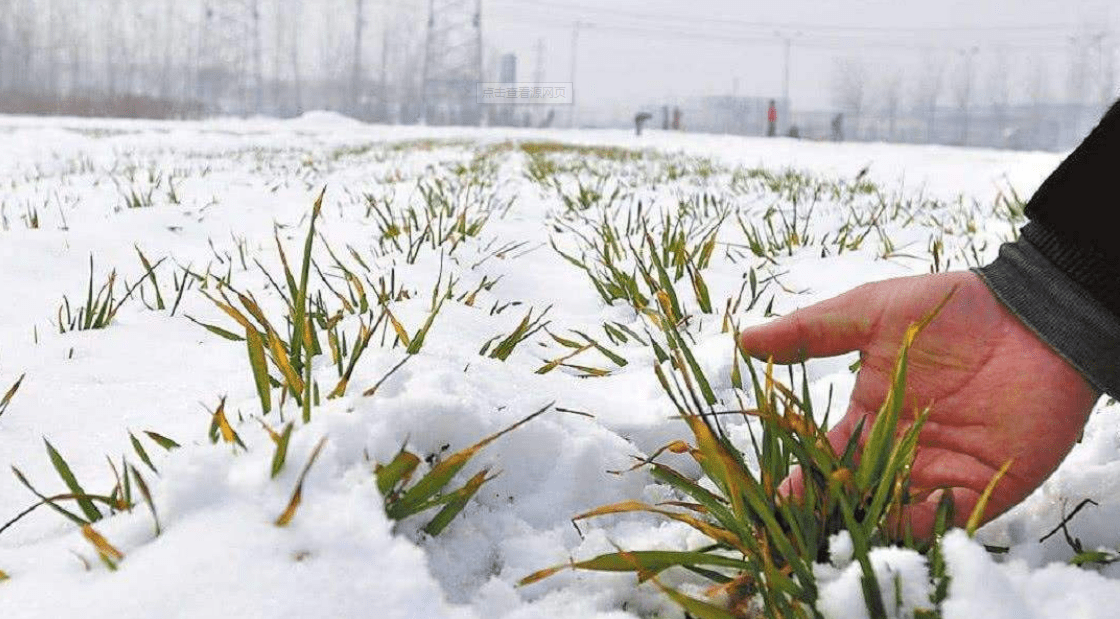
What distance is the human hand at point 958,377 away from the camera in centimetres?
109

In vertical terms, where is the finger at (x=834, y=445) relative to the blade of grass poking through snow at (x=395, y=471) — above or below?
below

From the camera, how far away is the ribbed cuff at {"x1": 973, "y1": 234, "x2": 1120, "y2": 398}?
3.68ft

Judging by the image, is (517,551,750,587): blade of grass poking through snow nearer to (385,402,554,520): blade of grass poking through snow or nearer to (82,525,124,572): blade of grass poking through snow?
(385,402,554,520): blade of grass poking through snow

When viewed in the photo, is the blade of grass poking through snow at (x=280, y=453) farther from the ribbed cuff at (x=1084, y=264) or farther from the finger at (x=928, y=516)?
the ribbed cuff at (x=1084, y=264)

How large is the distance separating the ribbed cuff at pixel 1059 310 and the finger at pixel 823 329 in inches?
7.3

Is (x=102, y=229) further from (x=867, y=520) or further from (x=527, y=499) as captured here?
(x=867, y=520)

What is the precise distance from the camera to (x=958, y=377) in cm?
126

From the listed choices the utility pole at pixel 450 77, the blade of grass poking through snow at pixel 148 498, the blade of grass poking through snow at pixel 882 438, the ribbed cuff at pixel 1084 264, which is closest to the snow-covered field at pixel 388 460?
the blade of grass poking through snow at pixel 148 498

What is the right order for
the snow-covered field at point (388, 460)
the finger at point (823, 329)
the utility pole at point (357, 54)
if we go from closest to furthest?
the snow-covered field at point (388, 460), the finger at point (823, 329), the utility pole at point (357, 54)

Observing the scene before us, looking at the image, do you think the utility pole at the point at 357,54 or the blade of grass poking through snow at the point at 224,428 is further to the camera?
the utility pole at the point at 357,54

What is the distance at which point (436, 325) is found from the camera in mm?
1812

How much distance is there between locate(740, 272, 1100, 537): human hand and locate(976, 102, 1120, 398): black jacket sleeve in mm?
27

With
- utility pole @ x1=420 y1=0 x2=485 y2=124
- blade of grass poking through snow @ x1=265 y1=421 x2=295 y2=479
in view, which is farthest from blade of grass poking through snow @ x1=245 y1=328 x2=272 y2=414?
utility pole @ x1=420 y1=0 x2=485 y2=124

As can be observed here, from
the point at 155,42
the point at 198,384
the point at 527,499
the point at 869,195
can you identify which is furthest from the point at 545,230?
the point at 155,42
